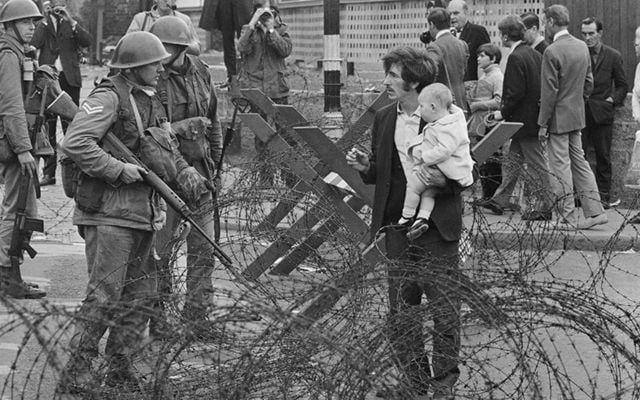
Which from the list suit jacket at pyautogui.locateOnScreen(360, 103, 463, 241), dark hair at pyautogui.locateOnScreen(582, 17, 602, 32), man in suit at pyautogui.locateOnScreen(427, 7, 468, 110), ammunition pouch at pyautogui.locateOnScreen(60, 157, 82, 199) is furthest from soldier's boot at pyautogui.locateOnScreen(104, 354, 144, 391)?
dark hair at pyautogui.locateOnScreen(582, 17, 602, 32)

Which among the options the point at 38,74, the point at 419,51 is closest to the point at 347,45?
the point at 38,74

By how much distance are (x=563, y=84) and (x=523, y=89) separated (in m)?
0.41

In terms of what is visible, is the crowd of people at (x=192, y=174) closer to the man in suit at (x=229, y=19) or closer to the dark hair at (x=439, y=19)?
the dark hair at (x=439, y=19)

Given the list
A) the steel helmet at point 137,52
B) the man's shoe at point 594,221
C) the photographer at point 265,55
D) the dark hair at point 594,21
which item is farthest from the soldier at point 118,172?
the photographer at point 265,55

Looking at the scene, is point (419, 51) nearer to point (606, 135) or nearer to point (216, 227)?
point (216, 227)

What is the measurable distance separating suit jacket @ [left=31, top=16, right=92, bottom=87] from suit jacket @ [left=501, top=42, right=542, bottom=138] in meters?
5.74

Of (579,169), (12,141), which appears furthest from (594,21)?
(12,141)

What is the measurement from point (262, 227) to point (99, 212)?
2.17 metres

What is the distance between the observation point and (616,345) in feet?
16.2

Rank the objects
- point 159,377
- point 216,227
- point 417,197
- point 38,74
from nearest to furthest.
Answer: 1. point 159,377
2. point 417,197
3. point 216,227
4. point 38,74

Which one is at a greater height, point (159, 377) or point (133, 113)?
point (133, 113)

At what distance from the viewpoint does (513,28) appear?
523 inches

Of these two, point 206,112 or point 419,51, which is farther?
point 206,112

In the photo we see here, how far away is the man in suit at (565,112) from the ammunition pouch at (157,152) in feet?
19.9
